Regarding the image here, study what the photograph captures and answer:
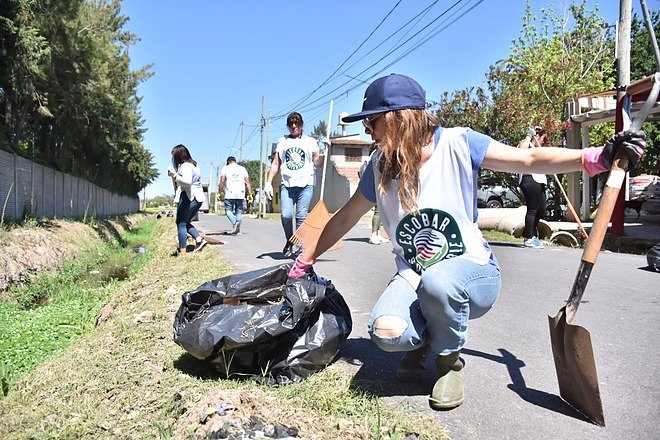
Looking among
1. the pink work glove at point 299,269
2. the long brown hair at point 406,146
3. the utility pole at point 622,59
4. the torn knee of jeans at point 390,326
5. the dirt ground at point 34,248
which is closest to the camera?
the torn knee of jeans at point 390,326

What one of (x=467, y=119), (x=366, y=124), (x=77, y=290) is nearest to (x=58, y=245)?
(x=77, y=290)

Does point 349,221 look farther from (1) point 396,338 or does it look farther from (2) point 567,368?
(2) point 567,368

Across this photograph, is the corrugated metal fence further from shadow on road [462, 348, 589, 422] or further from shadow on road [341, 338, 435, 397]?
shadow on road [462, 348, 589, 422]

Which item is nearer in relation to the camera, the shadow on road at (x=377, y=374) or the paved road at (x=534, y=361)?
the paved road at (x=534, y=361)

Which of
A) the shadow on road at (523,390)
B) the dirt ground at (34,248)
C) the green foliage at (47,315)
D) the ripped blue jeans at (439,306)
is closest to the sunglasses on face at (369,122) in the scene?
the ripped blue jeans at (439,306)

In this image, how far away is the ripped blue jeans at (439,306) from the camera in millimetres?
2475

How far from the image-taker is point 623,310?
4.66 metres

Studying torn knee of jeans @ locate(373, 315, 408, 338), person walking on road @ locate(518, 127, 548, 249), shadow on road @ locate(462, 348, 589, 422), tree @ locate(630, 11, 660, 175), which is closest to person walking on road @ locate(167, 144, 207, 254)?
person walking on road @ locate(518, 127, 548, 249)

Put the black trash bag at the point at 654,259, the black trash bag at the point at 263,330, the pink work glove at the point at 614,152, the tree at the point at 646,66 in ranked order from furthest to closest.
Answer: the tree at the point at 646,66, the black trash bag at the point at 654,259, the black trash bag at the point at 263,330, the pink work glove at the point at 614,152

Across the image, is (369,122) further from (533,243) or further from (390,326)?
(533,243)

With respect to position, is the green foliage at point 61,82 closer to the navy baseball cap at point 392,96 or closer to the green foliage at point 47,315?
the green foliage at point 47,315

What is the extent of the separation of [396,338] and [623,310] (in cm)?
309

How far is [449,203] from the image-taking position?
2.66 m

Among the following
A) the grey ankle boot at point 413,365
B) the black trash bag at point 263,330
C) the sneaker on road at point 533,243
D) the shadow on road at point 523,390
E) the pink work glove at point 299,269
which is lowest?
the shadow on road at point 523,390
